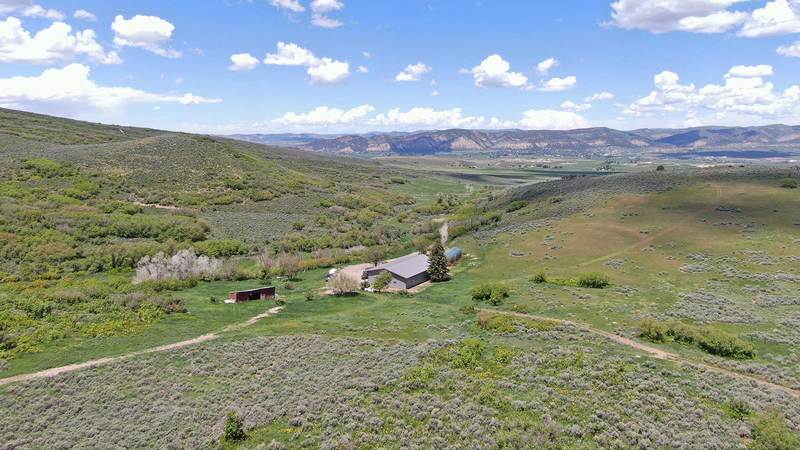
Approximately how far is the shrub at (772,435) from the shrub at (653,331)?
973 cm

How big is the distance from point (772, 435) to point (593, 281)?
25.4 meters

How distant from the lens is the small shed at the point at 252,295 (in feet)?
149

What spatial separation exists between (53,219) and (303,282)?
130ft

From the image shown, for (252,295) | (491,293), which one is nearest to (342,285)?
(252,295)

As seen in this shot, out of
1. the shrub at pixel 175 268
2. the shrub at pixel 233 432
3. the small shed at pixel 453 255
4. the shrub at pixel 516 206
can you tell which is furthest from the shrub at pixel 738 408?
the shrub at pixel 516 206

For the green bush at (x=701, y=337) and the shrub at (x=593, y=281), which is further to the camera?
the shrub at (x=593, y=281)

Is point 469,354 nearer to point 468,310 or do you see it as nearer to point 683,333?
point 468,310

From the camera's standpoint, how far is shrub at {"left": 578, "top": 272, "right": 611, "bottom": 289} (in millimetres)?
43156

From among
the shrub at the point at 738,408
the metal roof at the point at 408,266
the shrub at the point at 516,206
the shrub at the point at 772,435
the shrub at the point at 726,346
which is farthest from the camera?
the shrub at the point at 516,206

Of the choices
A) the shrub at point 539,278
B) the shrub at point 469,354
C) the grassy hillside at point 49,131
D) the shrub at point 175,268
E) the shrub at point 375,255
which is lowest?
the shrub at point 375,255

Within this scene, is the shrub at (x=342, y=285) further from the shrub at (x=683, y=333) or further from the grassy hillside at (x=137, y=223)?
the shrub at (x=683, y=333)

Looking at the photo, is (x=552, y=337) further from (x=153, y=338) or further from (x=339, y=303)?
(x=153, y=338)

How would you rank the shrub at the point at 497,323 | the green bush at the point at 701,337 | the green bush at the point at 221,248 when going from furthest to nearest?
the green bush at the point at 221,248
the shrub at the point at 497,323
the green bush at the point at 701,337

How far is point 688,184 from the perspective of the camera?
83.2m
